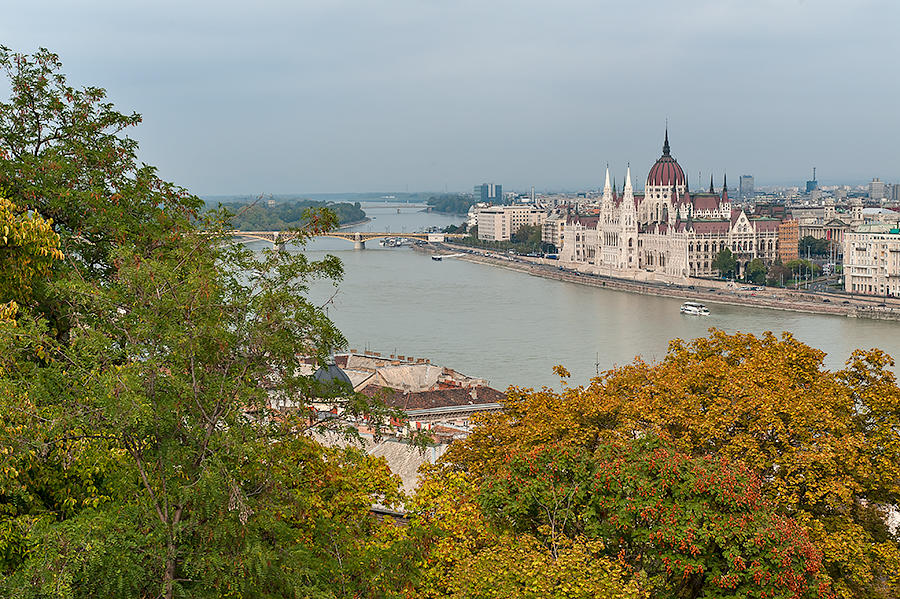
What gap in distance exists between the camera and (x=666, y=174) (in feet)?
199

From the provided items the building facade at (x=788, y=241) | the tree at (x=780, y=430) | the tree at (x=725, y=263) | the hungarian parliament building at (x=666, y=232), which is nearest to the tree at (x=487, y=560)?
the tree at (x=780, y=430)

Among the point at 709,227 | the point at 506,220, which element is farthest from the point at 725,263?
the point at 506,220

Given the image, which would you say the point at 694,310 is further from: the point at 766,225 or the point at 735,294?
the point at 766,225

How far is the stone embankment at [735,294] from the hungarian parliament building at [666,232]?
3.19 meters

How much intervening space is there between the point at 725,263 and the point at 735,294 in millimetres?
7376

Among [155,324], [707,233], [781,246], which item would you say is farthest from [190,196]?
[781,246]

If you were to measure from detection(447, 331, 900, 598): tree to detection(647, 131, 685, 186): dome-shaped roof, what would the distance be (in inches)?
2089

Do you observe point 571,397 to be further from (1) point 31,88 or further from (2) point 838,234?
(2) point 838,234

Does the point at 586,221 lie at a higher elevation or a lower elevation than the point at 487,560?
lower

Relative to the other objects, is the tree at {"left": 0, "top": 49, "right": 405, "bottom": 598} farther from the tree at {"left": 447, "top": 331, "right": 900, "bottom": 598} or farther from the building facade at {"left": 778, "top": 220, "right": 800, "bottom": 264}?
the building facade at {"left": 778, "top": 220, "right": 800, "bottom": 264}

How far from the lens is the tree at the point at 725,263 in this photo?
149ft

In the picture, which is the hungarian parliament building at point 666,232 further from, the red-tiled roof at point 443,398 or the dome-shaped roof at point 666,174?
the red-tiled roof at point 443,398

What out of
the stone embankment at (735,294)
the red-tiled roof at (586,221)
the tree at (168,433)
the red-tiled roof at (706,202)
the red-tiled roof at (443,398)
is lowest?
the stone embankment at (735,294)

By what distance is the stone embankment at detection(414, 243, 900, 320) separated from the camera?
32.8 meters
